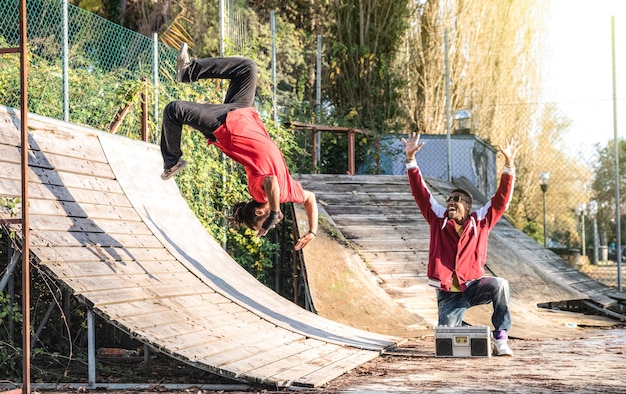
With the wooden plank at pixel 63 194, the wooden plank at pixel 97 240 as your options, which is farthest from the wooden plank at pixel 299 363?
the wooden plank at pixel 63 194

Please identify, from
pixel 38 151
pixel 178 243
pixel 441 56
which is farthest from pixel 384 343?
pixel 441 56

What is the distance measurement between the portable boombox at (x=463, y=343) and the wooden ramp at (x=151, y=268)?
597 mm

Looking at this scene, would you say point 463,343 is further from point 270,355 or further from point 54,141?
point 54,141

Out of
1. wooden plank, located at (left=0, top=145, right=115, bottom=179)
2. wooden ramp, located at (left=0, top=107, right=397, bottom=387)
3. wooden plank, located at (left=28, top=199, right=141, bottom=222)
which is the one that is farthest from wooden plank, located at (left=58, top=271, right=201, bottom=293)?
wooden plank, located at (left=0, top=145, right=115, bottom=179)

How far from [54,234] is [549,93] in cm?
2690

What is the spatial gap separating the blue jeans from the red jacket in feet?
0.33

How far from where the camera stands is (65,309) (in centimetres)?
657

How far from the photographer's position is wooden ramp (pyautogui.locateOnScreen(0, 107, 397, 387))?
5.46 meters

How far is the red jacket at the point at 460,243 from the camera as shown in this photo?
704 cm

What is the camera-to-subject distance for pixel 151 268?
6660mm

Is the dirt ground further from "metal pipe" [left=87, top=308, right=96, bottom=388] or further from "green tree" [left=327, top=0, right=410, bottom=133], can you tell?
"green tree" [left=327, top=0, right=410, bottom=133]

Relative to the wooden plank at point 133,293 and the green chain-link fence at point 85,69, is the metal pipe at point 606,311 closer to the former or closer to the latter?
the wooden plank at point 133,293

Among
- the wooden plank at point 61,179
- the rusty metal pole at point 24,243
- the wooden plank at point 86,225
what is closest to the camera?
the rusty metal pole at point 24,243

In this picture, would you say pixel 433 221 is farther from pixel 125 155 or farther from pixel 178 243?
pixel 125 155
